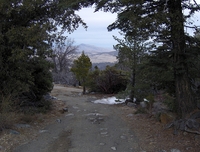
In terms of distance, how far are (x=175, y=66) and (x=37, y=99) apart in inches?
259

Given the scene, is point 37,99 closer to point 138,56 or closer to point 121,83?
point 138,56

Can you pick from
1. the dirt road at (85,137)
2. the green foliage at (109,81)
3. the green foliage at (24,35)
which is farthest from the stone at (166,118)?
the green foliage at (109,81)

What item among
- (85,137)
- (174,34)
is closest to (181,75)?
(174,34)

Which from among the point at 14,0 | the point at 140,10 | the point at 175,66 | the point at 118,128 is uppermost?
the point at 14,0

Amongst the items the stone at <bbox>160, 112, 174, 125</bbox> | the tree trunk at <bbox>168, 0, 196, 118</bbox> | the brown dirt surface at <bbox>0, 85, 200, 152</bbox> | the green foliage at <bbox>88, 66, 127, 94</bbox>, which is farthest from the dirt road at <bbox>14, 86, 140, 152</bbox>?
the green foliage at <bbox>88, 66, 127, 94</bbox>

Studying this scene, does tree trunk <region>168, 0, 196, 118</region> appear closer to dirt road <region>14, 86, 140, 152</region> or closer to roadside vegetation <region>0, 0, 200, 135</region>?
roadside vegetation <region>0, 0, 200, 135</region>

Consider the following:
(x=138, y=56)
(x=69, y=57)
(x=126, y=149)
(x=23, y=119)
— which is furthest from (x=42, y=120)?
(x=69, y=57)

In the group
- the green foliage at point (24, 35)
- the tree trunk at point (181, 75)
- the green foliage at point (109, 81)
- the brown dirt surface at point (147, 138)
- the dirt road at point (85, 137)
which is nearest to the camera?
the brown dirt surface at point (147, 138)

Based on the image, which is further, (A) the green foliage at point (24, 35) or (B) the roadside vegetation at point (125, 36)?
(A) the green foliage at point (24, 35)

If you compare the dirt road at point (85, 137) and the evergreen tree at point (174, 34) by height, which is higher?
the evergreen tree at point (174, 34)

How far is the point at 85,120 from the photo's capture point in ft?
28.8

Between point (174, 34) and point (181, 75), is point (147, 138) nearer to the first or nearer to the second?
point (181, 75)

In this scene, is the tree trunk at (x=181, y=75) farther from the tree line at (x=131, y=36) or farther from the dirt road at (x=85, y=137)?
the dirt road at (x=85, y=137)

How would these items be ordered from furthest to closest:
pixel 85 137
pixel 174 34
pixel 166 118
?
pixel 166 118
pixel 85 137
pixel 174 34
